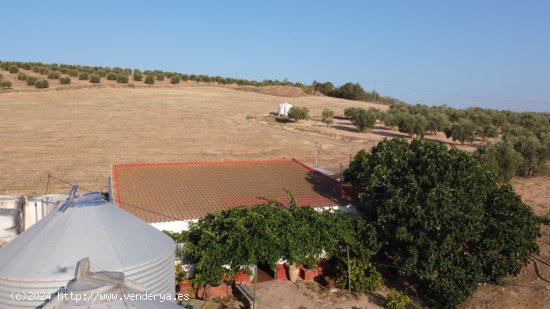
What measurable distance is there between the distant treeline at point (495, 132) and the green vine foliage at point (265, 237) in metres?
13.4


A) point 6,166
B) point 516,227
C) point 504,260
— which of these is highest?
point 516,227

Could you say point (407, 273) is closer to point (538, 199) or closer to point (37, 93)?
point (538, 199)

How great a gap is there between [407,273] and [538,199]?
11.6 meters

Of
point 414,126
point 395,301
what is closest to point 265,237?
point 395,301

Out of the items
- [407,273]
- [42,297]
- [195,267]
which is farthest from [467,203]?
[42,297]

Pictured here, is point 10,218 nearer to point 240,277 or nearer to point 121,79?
point 240,277

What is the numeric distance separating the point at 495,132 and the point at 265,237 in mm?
39033

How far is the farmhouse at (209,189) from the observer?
15109mm

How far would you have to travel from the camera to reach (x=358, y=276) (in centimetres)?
1424

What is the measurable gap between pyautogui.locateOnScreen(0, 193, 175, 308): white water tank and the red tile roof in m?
5.10

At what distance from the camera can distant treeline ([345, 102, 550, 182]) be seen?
25.4 metres

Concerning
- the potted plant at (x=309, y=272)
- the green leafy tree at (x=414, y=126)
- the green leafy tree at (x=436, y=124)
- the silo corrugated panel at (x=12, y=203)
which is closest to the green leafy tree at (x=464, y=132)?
the green leafy tree at (x=414, y=126)

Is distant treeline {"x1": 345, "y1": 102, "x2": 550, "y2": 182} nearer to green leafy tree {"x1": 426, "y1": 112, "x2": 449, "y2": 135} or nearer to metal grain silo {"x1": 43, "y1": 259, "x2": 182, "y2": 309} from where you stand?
green leafy tree {"x1": 426, "y1": 112, "x2": 449, "y2": 135}

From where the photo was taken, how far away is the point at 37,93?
55.8 meters
